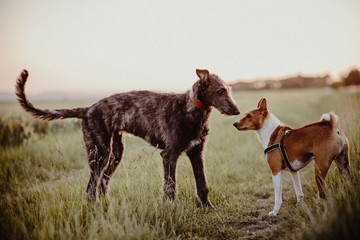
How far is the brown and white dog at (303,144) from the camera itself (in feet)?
11.5

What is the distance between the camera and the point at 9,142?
8.56 metres

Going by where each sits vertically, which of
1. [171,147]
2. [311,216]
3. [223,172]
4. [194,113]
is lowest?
[223,172]

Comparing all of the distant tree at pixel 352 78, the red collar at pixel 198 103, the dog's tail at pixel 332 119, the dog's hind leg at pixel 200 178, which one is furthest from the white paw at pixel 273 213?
the distant tree at pixel 352 78

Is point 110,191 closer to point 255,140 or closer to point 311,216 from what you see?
point 311,216

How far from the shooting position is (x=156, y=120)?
4281 millimetres

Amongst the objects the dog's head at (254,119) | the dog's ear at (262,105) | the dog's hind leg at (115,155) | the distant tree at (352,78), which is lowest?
the dog's hind leg at (115,155)

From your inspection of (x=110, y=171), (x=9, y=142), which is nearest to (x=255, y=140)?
(x=110, y=171)

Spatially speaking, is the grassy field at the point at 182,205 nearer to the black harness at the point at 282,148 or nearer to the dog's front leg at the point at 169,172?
the dog's front leg at the point at 169,172

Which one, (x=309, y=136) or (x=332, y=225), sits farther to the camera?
(x=309, y=136)

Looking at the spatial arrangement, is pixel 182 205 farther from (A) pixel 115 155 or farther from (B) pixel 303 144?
(B) pixel 303 144

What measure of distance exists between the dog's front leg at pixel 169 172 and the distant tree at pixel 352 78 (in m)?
70.2

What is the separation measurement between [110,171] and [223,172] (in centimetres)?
290

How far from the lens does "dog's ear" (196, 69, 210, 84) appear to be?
3.87m

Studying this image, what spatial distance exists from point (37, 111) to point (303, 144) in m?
4.61
